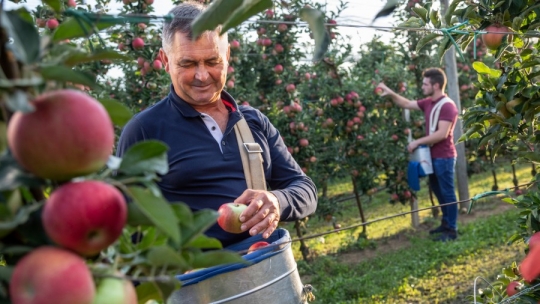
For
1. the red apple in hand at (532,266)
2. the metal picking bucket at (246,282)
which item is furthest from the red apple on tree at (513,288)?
the red apple in hand at (532,266)

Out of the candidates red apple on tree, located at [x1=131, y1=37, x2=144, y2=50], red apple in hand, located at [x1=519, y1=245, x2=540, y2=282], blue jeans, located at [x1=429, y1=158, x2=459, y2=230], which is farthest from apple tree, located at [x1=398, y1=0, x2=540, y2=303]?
blue jeans, located at [x1=429, y1=158, x2=459, y2=230]

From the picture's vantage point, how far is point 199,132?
6.12ft

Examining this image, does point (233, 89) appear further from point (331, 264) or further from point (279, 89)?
point (331, 264)

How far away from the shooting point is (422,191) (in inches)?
355

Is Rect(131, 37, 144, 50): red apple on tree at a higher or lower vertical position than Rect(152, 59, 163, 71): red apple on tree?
higher

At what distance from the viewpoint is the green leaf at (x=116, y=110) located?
603 mm

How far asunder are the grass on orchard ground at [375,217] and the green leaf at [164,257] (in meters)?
4.52

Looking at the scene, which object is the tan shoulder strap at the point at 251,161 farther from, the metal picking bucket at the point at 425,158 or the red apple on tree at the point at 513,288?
the metal picking bucket at the point at 425,158

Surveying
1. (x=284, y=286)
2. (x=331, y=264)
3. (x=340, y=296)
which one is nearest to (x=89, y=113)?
(x=284, y=286)

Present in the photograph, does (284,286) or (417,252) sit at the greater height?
(284,286)

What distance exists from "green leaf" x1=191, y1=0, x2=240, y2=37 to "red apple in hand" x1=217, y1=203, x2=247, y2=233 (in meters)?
1.01

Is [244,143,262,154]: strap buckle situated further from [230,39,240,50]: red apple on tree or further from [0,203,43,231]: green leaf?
[230,39,240,50]: red apple on tree

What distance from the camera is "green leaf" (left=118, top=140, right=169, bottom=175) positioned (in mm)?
568

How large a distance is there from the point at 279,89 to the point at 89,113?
4960 mm
